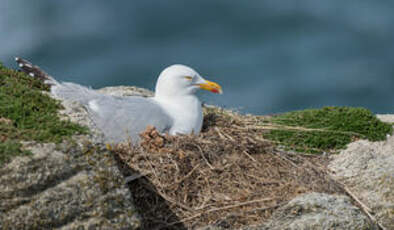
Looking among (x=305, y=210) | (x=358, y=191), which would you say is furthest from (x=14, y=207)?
(x=358, y=191)

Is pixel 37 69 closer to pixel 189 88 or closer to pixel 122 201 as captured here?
pixel 189 88

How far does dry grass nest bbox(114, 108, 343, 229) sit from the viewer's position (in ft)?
20.3

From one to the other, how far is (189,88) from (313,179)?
6.78 feet

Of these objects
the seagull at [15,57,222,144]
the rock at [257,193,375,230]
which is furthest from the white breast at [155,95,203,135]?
the rock at [257,193,375,230]

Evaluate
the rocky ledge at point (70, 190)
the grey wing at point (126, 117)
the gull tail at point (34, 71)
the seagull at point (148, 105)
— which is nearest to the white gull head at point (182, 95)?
the seagull at point (148, 105)

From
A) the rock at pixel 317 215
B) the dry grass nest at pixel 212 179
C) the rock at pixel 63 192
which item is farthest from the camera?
the dry grass nest at pixel 212 179

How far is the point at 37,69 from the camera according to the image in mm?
8414

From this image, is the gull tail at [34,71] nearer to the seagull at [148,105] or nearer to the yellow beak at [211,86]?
the seagull at [148,105]

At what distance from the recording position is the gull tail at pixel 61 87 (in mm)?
7625

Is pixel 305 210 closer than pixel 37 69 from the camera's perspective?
Yes

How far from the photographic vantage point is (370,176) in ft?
24.0

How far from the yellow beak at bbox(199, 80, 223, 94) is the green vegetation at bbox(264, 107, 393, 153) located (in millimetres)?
1137

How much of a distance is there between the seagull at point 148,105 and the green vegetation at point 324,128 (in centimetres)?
145

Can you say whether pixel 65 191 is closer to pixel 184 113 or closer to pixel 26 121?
pixel 26 121
